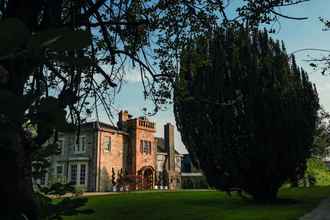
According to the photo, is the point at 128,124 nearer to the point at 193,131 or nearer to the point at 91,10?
the point at 193,131

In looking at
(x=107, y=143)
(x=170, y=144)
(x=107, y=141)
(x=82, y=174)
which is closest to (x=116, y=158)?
(x=107, y=143)

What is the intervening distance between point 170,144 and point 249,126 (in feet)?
102

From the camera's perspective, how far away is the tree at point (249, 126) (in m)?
15.8

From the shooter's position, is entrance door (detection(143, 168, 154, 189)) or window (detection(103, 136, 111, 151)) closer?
window (detection(103, 136, 111, 151))

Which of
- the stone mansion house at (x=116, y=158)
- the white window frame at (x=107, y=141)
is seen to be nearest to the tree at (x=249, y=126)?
the stone mansion house at (x=116, y=158)

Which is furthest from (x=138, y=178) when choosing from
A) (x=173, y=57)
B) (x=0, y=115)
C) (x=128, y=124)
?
(x=0, y=115)

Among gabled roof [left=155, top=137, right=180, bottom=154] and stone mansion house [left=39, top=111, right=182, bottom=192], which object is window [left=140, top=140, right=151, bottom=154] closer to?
stone mansion house [left=39, top=111, right=182, bottom=192]

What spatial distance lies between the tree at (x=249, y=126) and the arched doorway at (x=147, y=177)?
75.6 feet

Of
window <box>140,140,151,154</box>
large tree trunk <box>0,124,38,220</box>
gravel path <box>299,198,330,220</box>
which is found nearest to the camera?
large tree trunk <box>0,124,38,220</box>

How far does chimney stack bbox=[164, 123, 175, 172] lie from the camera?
45575 mm

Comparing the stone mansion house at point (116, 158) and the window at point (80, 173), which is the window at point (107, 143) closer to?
the stone mansion house at point (116, 158)

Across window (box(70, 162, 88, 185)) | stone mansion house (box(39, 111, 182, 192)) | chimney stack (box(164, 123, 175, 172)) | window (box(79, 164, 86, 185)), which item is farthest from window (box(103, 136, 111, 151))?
chimney stack (box(164, 123, 175, 172))

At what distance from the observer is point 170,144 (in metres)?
46.5

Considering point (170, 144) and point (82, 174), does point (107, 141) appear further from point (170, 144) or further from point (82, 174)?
point (170, 144)
